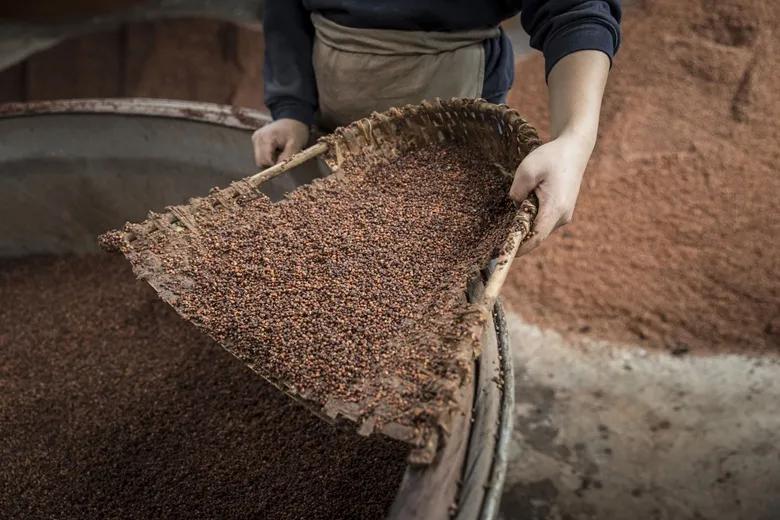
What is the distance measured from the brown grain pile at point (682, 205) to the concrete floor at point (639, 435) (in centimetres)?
8

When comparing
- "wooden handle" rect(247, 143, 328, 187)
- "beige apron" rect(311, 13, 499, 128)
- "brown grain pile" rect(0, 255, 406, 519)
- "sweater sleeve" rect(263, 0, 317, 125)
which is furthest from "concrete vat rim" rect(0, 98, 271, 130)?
"brown grain pile" rect(0, 255, 406, 519)

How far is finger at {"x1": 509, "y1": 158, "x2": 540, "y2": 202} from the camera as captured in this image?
2.99 ft

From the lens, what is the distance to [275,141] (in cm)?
139

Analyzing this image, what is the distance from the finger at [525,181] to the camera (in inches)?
35.9

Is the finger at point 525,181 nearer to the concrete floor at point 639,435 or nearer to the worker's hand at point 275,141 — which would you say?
the worker's hand at point 275,141

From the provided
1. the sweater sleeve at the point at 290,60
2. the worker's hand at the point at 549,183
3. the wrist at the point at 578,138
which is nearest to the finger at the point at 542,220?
the worker's hand at the point at 549,183

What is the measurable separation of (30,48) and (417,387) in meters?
2.74

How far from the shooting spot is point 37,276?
1859 millimetres

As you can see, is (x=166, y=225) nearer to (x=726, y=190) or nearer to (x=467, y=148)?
(x=467, y=148)

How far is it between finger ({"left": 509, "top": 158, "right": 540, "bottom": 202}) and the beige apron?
1.53 ft

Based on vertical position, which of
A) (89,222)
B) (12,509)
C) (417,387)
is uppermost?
(89,222)

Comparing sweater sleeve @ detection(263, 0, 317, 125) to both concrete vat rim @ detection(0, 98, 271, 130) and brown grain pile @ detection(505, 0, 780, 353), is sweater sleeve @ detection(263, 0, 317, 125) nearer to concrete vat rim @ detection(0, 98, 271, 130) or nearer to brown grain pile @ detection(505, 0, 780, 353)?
concrete vat rim @ detection(0, 98, 271, 130)

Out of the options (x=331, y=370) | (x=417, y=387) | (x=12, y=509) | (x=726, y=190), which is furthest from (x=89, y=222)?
(x=726, y=190)

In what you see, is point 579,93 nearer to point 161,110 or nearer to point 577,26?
point 577,26
